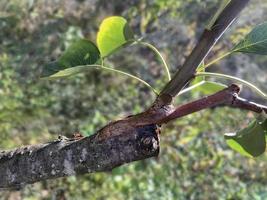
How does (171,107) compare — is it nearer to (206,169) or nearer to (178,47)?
(206,169)

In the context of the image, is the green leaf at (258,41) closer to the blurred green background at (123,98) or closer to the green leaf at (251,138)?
the green leaf at (251,138)

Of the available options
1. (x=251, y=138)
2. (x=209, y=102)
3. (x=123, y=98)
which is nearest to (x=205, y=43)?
(x=209, y=102)

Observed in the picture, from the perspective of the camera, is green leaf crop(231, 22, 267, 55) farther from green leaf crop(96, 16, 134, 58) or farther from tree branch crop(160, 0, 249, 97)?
green leaf crop(96, 16, 134, 58)

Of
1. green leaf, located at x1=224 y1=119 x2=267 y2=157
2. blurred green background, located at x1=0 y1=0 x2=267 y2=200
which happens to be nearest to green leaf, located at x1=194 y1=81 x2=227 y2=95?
green leaf, located at x1=224 y1=119 x2=267 y2=157

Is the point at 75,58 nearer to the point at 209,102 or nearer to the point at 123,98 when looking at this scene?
the point at 209,102

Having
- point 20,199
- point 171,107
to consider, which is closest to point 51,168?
point 171,107

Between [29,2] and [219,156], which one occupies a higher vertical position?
[29,2]
